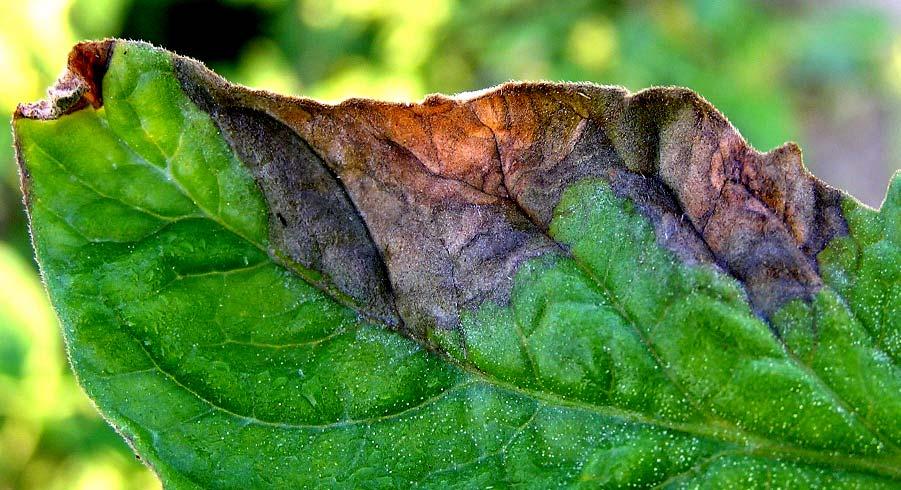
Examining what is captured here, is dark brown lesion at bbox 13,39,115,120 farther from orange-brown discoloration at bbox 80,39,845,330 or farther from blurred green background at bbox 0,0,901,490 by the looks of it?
blurred green background at bbox 0,0,901,490

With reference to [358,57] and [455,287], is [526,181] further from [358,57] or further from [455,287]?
[358,57]

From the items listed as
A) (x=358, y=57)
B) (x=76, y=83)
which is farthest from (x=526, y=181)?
(x=358, y=57)

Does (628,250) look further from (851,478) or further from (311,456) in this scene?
(311,456)

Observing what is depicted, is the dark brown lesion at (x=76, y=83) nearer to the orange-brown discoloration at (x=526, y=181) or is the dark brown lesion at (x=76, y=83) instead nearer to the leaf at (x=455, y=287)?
the leaf at (x=455, y=287)

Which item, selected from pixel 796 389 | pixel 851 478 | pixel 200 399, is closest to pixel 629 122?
pixel 796 389

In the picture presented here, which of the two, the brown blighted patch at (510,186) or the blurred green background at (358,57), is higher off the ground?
the blurred green background at (358,57)

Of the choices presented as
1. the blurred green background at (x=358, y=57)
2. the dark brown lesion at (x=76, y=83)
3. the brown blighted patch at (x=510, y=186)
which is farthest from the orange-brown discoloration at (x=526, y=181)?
the blurred green background at (x=358, y=57)
